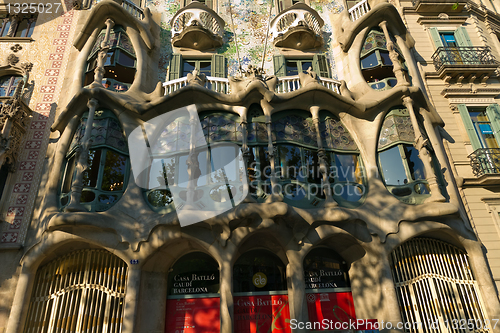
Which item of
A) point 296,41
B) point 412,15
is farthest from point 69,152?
point 412,15

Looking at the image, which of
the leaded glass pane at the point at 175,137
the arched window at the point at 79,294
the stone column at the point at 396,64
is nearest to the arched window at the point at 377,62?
the stone column at the point at 396,64

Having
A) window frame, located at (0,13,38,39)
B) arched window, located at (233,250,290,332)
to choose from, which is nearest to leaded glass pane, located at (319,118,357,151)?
arched window, located at (233,250,290,332)

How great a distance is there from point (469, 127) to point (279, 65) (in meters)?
7.90

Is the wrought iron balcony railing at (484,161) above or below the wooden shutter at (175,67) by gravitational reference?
below

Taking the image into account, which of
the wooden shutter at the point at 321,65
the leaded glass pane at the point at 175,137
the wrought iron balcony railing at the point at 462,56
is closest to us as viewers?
the leaded glass pane at the point at 175,137

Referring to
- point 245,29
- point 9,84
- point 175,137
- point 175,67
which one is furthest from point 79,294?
point 245,29

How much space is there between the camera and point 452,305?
32.9ft

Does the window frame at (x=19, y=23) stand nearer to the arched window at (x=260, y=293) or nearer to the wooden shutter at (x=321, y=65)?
the wooden shutter at (x=321, y=65)

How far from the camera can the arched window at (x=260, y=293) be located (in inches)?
401

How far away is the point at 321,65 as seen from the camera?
47.8 ft

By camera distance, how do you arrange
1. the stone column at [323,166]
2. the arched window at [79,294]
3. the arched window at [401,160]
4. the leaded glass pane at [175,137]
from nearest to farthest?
the arched window at [79,294]
the stone column at [323,166]
the arched window at [401,160]
the leaded glass pane at [175,137]

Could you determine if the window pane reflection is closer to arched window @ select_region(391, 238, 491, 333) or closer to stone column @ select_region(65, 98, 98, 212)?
arched window @ select_region(391, 238, 491, 333)

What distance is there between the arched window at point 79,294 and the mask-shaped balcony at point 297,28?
11.1 metres

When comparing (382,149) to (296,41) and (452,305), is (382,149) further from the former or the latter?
(296,41)
